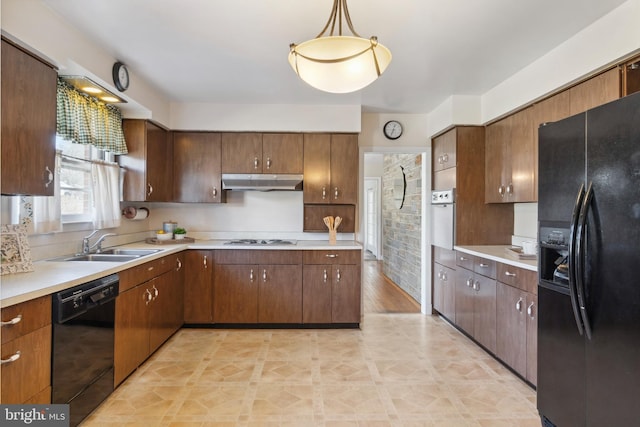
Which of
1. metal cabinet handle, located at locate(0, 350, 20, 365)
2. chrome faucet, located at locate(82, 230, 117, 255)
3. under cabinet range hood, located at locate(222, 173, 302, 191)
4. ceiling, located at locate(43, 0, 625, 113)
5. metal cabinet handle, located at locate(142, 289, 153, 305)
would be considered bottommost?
metal cabinet handle, located at locate(142, 289, 153, 305)

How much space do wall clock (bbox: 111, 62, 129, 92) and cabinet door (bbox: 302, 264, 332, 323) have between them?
2.33 m

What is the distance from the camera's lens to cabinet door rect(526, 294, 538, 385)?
2.35 meters

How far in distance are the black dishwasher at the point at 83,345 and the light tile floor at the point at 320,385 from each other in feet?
0.58

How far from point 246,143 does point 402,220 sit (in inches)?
116

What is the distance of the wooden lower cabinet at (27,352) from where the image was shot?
4.83 ft

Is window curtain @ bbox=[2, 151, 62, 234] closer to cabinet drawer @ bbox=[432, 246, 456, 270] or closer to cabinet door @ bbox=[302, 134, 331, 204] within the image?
cabinet door @ bbox=[302, 134, 331, 204]

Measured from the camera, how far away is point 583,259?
1589 millimetres

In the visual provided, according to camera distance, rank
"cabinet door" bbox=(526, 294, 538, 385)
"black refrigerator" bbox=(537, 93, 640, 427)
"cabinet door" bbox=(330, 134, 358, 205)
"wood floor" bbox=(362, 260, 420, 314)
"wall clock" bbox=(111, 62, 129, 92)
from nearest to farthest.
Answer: "black refrigerator" bbox=(537, 93, 640, 427)
"cabinet door" bbox=(526, 294, 538, 385)
"wall clock" bbox=(111, 62, 129, 92)
"cabinet door" bbox=(330, 134, 358, 205)
"wood floor" bbox=(362, 260, 420, 314)

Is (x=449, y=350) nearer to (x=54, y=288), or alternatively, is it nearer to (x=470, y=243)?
(x=470, y=243)

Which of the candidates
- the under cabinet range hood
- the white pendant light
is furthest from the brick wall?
the white pendant light

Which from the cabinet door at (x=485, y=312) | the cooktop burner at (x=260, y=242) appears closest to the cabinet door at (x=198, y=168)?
the cooktop burner at (x=260, y=242)

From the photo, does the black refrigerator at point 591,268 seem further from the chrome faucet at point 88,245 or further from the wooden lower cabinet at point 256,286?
the chrome faucet at point 88,245

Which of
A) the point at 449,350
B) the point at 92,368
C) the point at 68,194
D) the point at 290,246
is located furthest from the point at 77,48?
the point at 449,350

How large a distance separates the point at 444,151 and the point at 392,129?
2.24ft
